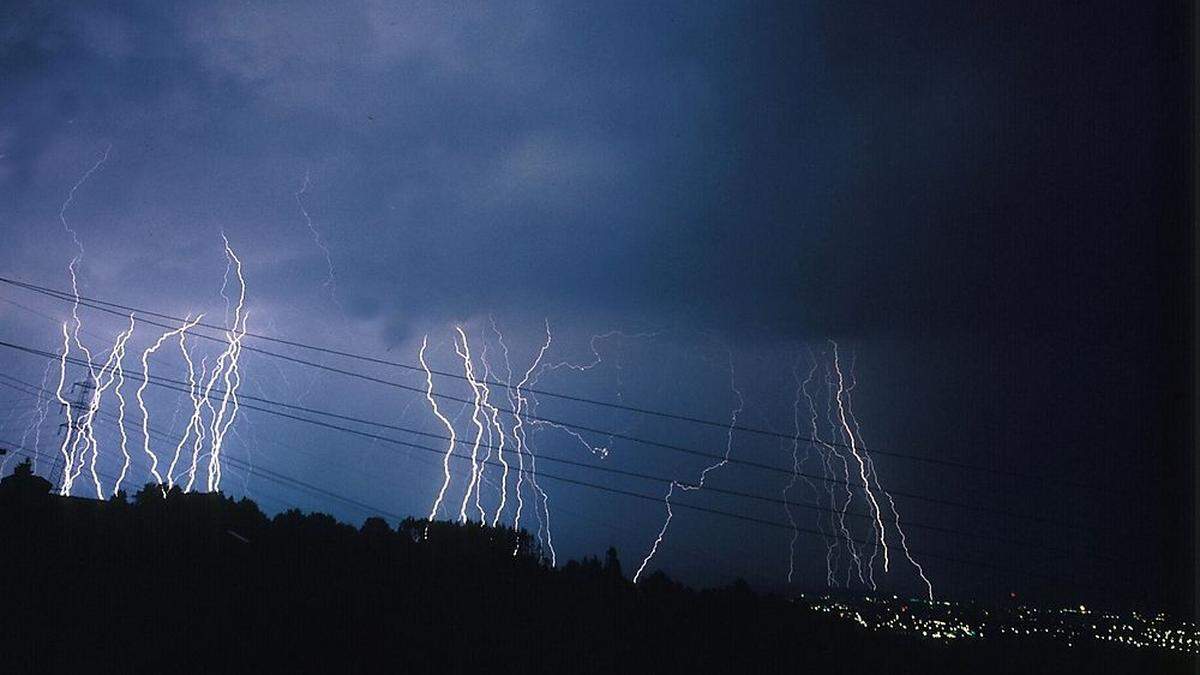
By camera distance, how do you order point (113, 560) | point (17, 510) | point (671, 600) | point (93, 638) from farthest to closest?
1. point (671, 600)
2. point (17, 510)
3. point (113, 560)
4. point (93, 638)

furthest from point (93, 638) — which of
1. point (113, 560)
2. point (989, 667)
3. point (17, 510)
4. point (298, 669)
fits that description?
point (989, 667)

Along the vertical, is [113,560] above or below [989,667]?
above

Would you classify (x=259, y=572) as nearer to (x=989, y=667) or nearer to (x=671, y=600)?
(x=671, y=600)

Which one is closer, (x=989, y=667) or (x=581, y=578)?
(x=989, y=667)

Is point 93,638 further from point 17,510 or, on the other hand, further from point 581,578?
point 581,578

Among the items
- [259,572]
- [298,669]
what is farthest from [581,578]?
[298,669]

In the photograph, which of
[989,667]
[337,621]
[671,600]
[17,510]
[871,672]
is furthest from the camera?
[671,600]
